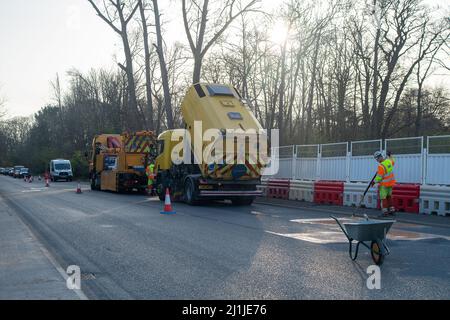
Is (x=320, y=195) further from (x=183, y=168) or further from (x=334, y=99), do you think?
(x=334, y=99)

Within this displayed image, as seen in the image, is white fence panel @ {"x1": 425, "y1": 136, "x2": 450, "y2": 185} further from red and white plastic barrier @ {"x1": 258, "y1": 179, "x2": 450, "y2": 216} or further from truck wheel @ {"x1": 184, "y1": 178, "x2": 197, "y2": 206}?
truck wheel @ {"x1": 184, "y1": 178, "x2": 197, "y2": 206}

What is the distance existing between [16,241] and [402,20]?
2688cm

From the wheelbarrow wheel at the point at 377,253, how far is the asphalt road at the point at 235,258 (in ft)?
0.48

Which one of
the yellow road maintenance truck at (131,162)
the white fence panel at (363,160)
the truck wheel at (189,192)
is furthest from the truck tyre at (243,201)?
the yellow road maintenance truck at (131,162)

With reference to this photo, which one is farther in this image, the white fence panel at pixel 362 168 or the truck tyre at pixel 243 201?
the truck tyre at pixel 243 201

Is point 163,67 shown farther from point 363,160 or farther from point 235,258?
point 235,258

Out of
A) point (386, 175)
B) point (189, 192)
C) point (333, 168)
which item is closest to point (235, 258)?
point (386, 175)

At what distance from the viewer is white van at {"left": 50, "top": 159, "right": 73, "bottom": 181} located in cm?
5517

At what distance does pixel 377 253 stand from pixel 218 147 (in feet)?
35.5

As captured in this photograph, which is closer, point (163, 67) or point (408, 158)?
point (408, 158)

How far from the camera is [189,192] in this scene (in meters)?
19.7

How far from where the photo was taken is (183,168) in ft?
67.6

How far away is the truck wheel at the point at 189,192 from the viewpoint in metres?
19.3

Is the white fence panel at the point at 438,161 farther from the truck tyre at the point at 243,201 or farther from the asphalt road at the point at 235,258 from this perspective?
the truck tyre at the point at 243,201
